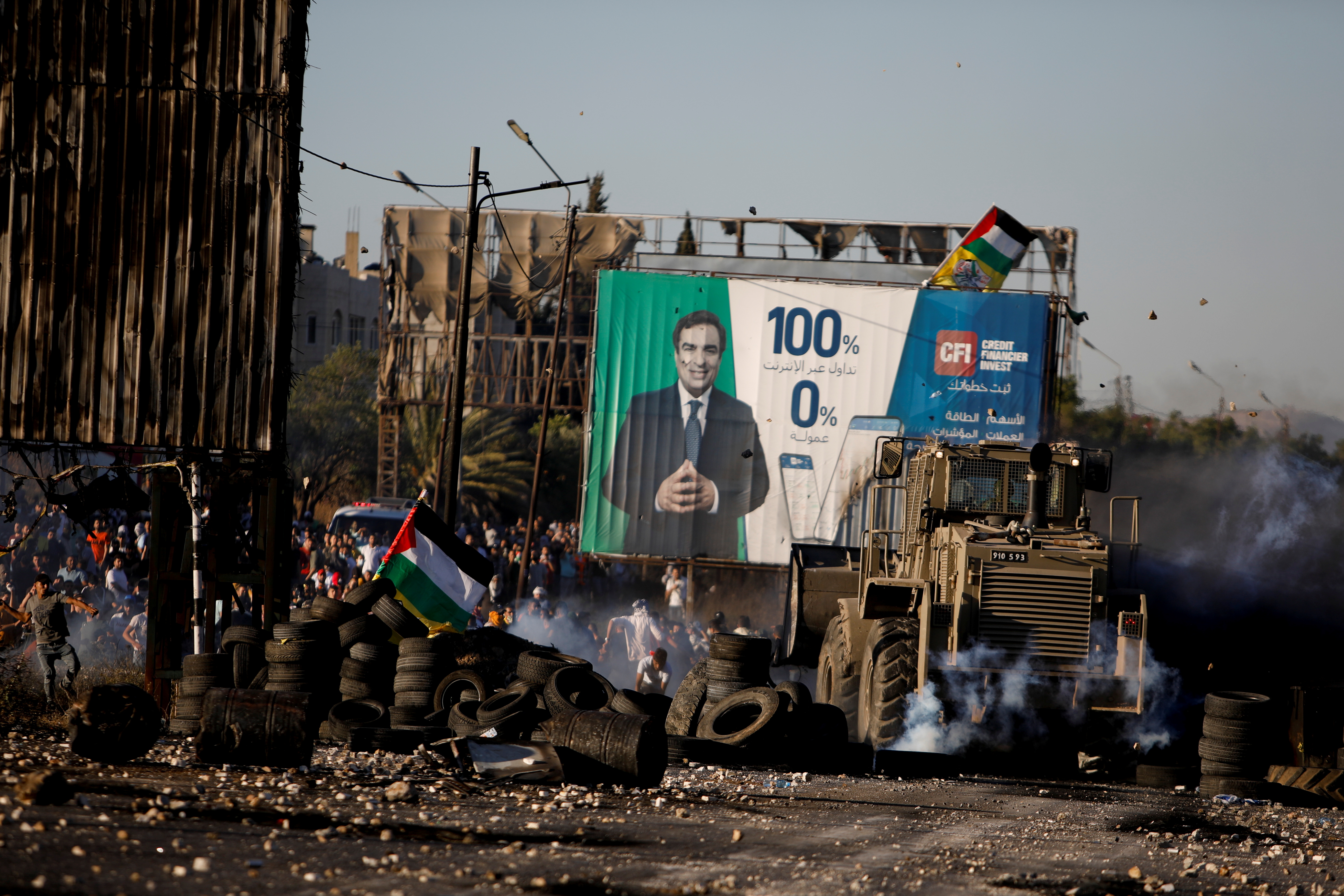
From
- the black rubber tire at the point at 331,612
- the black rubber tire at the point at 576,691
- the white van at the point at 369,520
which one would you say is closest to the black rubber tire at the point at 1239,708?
the black rubber tire at the point at 576,691

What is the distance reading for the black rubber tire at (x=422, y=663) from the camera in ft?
47.8

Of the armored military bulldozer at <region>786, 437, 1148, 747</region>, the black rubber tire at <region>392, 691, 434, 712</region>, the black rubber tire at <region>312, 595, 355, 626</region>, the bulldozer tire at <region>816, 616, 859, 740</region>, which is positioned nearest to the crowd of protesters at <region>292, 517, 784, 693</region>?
the bulldozer tire at <region>816, 616, 859, 740</region>

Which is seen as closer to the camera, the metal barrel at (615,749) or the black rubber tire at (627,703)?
the metal barrel at (615,749)

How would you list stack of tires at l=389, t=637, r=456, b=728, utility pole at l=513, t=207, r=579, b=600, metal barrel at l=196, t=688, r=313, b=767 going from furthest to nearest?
utility pole at l=513, t=207, r=579, b=600
stack of tires at l=389, t=637, r=456, b=728
metal barrel at l=196, t=688, r=313, b=767

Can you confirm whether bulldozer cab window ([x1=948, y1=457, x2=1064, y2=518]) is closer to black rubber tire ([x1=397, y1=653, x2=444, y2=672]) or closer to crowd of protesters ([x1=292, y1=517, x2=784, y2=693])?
crowd of protesters ([x1=292, y1=517, x2=784, y2=693])

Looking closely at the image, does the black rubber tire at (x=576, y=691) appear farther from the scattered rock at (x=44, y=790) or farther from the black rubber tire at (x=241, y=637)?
the scattered rock at (x=44, y=790)

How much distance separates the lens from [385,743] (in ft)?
39.9

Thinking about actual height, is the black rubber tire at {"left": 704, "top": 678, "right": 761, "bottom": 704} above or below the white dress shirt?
below

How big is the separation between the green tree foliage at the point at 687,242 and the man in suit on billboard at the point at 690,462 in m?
4.62

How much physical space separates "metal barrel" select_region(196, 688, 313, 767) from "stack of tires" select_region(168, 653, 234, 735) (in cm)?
365

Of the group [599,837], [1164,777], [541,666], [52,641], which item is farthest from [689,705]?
[52,641]

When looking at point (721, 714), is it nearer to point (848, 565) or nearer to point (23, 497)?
point (848, 565)

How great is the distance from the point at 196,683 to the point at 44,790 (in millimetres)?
6460

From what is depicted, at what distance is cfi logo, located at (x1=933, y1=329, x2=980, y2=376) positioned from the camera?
30.9 m
